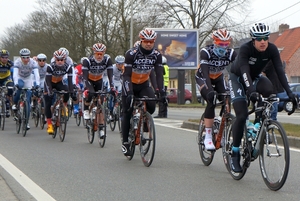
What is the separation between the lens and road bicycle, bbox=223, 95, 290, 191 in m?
6.73

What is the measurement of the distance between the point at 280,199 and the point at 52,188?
8.91 feet

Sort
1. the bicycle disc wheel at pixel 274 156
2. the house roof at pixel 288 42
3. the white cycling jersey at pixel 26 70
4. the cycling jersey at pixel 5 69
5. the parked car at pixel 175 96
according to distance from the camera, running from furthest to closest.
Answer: the house roof at pixel 288 42, the parked car at pixel 175 96, the cycling jersey at pixel 5 69, the white cycling jersey at pixel 26 70, the bicycle disc wheel at pixel 274 156

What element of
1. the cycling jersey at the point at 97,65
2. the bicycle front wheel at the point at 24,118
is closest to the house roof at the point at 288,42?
the bicycle front wheel at the point at 24,118

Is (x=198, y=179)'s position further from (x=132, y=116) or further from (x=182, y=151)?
(x=182, y=151)

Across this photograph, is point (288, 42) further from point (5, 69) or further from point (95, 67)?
point (95, 67)

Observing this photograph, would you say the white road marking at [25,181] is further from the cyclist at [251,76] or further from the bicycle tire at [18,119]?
the bicycle tire at [18,119]

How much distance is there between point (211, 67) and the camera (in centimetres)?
890

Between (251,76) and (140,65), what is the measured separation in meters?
2.26

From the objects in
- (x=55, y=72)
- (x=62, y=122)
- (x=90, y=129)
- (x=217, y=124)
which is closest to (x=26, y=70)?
(x=55, y=72)

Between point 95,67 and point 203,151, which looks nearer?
point 203,151

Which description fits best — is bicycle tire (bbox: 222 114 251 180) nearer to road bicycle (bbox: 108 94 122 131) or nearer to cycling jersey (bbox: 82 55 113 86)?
cycling jersey (bbox: 82 55 113 86)

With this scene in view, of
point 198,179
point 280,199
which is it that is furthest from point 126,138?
point 280,199

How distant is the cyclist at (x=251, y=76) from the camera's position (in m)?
7.09

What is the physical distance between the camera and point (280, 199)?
6.62 metres
